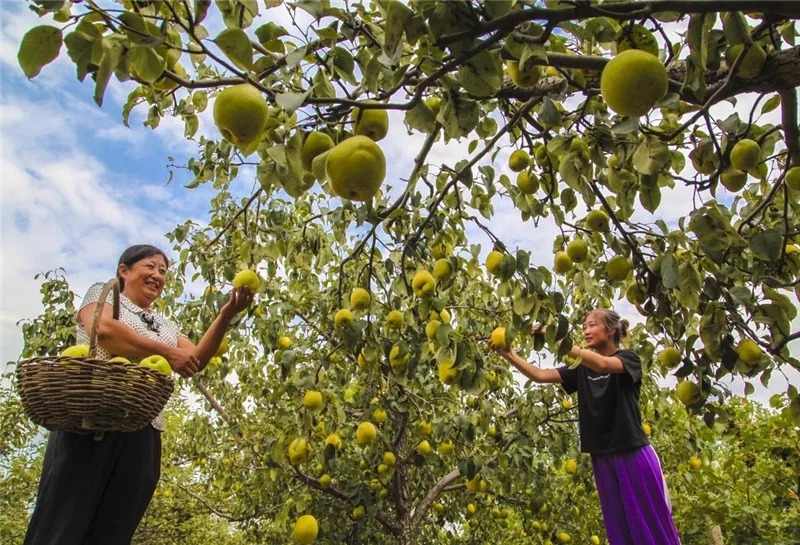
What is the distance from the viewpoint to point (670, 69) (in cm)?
147

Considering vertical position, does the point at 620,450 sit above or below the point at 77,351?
above

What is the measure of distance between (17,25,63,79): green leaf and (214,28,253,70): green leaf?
8.9 inches

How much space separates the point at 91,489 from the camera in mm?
1661

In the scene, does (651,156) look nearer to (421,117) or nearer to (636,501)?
(421,117)

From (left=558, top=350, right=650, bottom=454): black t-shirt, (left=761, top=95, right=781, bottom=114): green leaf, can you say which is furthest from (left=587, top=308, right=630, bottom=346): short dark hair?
(left=761, top=95, right=781, bottom=114): green leaf

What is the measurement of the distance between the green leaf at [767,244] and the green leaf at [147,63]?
4.42ft

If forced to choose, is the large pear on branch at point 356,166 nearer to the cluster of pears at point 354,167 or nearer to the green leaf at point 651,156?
the cluster of pears at point 354,167

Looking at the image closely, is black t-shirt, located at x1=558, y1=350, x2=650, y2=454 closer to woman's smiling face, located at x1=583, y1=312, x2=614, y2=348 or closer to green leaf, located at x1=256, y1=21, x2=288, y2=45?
woman's smiling face, located at x1=583, y1=312, x2=614, y2=348

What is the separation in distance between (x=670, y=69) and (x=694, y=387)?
0.88 metres

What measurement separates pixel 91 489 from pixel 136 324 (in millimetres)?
565

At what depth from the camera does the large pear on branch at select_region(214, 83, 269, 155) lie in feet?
3.18

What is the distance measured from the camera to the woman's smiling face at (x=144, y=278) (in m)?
2.12

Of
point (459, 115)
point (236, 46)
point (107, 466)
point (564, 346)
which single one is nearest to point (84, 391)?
point (107, 466)

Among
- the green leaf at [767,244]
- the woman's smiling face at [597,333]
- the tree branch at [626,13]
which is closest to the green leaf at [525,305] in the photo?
the green leaf at [767,244]
